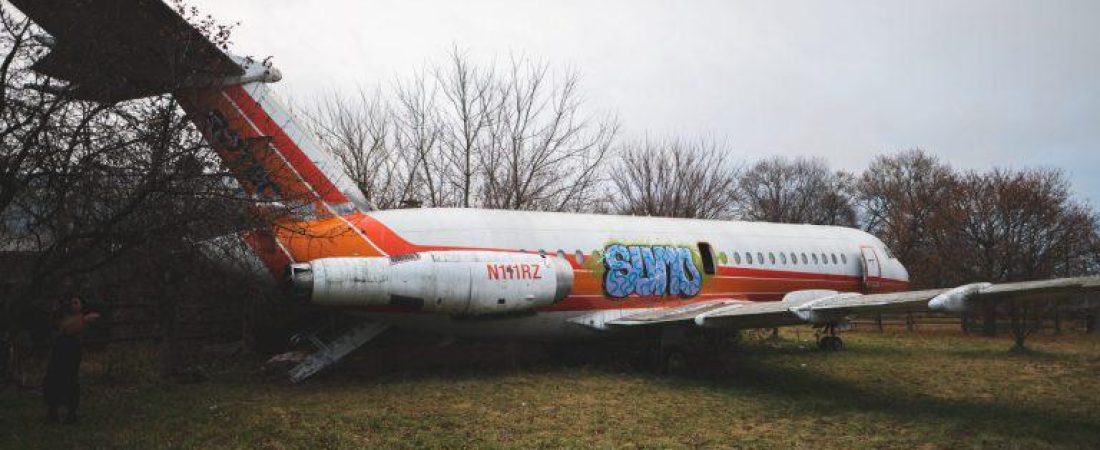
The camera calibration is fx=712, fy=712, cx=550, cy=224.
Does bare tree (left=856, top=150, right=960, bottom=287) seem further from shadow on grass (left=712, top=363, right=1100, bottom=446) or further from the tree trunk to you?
shadow on grass (left=712, top=363, right=1100, bottom=446)

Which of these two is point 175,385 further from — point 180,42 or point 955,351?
point 955,351

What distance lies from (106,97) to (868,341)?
2015cm

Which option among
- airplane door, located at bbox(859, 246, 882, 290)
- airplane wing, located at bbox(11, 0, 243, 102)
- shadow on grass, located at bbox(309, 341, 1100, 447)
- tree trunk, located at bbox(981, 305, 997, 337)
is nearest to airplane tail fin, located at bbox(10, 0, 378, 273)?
airplane wing, located at bbox(11, 0, 243, 102)

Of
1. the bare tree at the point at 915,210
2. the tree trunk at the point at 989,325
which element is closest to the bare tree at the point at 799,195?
the bare tree at the point at 915,210

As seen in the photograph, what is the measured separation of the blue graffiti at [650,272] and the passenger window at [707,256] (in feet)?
0.97

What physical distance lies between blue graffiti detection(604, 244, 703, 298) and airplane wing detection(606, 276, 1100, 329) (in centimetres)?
57

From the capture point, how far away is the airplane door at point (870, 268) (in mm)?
18359

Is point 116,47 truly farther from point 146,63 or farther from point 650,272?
point 650,272

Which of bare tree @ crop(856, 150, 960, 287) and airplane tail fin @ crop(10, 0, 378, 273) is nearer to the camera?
airplane tail fin @ crop(10, 0, 378, 273)

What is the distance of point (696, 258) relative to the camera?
1496 centimetres

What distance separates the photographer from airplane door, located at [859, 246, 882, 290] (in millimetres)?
18359

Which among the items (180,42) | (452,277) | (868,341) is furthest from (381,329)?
(868,341)

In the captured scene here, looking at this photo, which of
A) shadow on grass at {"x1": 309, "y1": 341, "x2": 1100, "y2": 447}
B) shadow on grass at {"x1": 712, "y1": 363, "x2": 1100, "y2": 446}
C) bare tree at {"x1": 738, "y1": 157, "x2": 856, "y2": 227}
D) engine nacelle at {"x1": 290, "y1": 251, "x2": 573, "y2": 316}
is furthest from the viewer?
bare tree at {"x1": 738, "y1": 157, "x2": 856, "y2": 227}

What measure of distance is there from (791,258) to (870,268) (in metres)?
3.23
